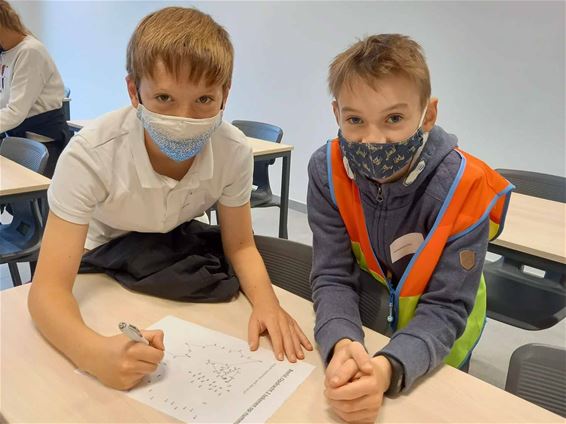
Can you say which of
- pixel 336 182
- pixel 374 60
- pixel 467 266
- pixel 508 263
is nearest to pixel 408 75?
pixel 374 60

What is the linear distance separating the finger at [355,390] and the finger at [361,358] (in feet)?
0.08

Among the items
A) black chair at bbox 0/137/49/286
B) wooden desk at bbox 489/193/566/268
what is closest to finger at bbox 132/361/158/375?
wooden desk at bbox 489/193/566/268

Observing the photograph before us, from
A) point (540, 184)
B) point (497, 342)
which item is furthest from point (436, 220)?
point (497, 342)

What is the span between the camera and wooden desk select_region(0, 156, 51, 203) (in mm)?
1730

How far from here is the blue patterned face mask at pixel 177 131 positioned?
1.00m

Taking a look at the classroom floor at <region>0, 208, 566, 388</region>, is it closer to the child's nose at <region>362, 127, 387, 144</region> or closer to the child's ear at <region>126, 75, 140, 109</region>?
the child's nose at <region>362, 127, 387, 144</region>

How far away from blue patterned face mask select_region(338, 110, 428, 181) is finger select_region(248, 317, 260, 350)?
1.32ft

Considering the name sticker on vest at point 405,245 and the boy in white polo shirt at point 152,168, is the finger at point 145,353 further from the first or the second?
the name sticker on vest at point 405,245

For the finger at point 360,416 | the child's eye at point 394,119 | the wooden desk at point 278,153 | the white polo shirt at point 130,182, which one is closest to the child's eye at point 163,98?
the white polo shirt at point 130,182

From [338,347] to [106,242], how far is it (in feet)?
2.27

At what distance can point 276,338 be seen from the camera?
3.05 ft

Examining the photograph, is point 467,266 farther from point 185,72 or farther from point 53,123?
point 53,123

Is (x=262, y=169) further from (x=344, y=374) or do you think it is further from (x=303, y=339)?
(x=344, y=374)

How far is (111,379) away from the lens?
0.77m
